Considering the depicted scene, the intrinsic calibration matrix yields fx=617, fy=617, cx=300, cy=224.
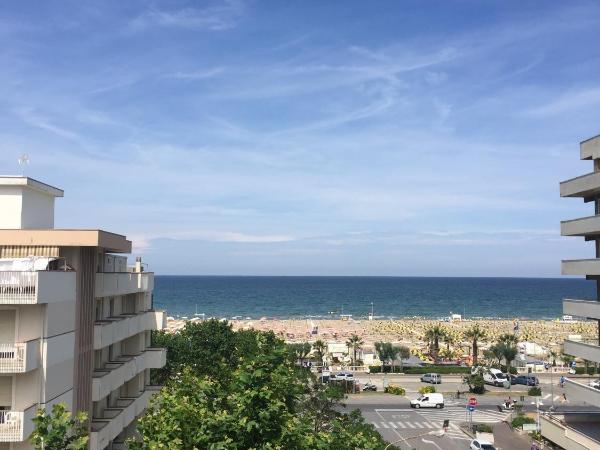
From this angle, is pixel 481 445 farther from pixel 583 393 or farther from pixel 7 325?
pixel 7 325

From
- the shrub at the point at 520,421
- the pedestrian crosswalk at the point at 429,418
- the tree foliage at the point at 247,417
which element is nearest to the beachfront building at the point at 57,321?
the tree foliage at the point at 247,417

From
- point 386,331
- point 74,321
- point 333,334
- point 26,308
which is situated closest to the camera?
point 26,308

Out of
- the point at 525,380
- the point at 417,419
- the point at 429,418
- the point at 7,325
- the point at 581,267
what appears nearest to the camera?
the point at 7,325

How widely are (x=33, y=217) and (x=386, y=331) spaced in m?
122

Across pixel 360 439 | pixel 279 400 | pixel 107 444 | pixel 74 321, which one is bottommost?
pixel 107 444

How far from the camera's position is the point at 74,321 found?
2816 centimetres

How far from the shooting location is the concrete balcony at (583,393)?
3543cm

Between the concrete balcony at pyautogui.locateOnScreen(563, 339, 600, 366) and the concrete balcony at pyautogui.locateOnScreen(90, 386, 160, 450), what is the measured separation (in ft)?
82.7

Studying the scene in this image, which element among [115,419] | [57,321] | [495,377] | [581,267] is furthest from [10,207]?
[495,377]

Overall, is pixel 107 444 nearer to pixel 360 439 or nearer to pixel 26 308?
pixel 26 308

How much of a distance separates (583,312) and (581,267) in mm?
2720

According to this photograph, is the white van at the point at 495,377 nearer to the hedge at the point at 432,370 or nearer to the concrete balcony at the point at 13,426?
the hedge at the point at 432,370

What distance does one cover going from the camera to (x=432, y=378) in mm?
80250

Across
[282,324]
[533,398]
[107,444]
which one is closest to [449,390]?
[533,398]
